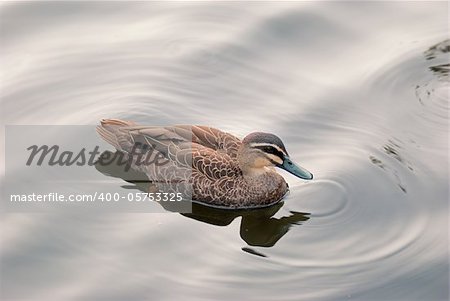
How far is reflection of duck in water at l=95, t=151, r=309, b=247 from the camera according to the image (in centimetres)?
975

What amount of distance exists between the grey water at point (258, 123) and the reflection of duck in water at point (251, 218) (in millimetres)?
21

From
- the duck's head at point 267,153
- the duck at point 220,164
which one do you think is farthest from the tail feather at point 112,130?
the duck's head at point 267,153

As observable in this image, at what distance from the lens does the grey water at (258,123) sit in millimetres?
9055

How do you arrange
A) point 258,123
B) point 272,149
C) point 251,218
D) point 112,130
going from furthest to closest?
point 258,123, point 112,130, point 251,218, point 272,149

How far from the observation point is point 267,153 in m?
10.1

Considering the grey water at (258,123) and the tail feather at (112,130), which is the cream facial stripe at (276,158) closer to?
the grey water at (258,123)

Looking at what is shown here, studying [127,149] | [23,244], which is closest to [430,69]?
[127,149]

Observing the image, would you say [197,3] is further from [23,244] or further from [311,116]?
[23,244]

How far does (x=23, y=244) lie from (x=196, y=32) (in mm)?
4351

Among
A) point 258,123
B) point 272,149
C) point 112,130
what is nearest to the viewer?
point 272,149

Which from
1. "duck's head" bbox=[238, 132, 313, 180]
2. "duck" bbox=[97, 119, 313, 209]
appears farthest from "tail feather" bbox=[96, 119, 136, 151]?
"duck's head" bbox=[238, 132, 313, 180]

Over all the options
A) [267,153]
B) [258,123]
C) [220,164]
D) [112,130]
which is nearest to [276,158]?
[267,153]

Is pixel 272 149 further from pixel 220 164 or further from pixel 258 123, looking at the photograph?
pixel 258 123

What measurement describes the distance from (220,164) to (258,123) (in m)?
1.13
